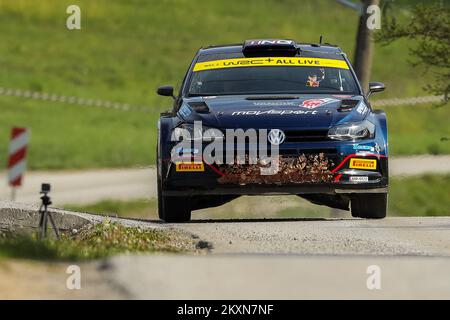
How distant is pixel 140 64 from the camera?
49.5 metres

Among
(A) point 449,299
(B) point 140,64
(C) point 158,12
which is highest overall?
(C) point 158,12

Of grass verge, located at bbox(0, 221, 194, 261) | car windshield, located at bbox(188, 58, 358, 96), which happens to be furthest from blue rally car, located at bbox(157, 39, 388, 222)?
grass verge, located at bbox(0, 221, 194, 261)

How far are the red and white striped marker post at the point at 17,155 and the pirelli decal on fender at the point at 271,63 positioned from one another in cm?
526

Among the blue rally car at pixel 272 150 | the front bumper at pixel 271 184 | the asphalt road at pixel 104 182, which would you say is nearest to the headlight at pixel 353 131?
the blue rally car at pixel 272 150

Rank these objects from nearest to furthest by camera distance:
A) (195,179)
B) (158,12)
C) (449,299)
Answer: (449,299) < (195,179) < (158,12)

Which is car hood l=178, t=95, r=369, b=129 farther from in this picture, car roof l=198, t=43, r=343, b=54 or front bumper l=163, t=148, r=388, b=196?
car roof l=198, t=43, r=343, b=54

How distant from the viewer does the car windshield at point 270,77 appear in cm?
1491

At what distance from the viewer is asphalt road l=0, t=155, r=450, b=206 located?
23891 mm

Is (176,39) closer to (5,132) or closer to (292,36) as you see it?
(292,36)

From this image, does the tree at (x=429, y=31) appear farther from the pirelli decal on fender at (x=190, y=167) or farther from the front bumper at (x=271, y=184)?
the pirelli decal on fender at (x=190, y=167)

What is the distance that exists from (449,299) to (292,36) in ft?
156

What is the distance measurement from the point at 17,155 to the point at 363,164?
762 cm

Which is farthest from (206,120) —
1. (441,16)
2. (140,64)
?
(140,64)

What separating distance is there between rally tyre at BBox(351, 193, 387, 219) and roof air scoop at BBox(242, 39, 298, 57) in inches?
73.0
